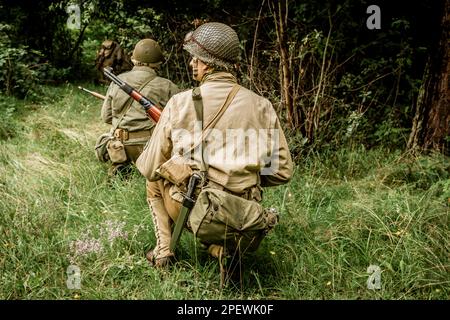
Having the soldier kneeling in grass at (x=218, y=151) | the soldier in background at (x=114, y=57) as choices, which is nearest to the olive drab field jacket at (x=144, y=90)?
the soldier kneeling in grass at (x=218, y=151)

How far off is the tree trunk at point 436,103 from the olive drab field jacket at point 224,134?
2.79 meters

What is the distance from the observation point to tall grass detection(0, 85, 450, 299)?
3328 mm

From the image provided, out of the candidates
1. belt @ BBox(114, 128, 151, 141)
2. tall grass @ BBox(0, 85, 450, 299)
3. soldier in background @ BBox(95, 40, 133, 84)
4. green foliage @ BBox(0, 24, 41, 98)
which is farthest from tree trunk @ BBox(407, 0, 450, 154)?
green foliage @ BBox(0, 24, 41, 98)

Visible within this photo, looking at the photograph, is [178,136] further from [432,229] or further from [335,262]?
[432,229]

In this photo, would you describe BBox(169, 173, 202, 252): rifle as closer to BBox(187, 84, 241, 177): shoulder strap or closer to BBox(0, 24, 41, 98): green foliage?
BBox(187, 84, 241, 177): shoulder strap

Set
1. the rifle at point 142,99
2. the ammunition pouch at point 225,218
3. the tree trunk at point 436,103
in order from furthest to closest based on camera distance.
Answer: the tree trunk at point 436,103, the rifle at point 142,99, the ammunition pouch at point 225,218

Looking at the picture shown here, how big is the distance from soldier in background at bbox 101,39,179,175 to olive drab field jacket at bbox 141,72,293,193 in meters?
1.96

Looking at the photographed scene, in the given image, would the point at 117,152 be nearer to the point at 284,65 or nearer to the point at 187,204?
the point at 284,65

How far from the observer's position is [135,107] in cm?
513

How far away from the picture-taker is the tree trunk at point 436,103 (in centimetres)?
522

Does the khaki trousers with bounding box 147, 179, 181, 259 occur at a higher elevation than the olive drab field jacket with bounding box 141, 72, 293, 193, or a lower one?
lower

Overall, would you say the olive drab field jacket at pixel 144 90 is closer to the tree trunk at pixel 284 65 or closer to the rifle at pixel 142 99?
the rifle at pixel 142 99
